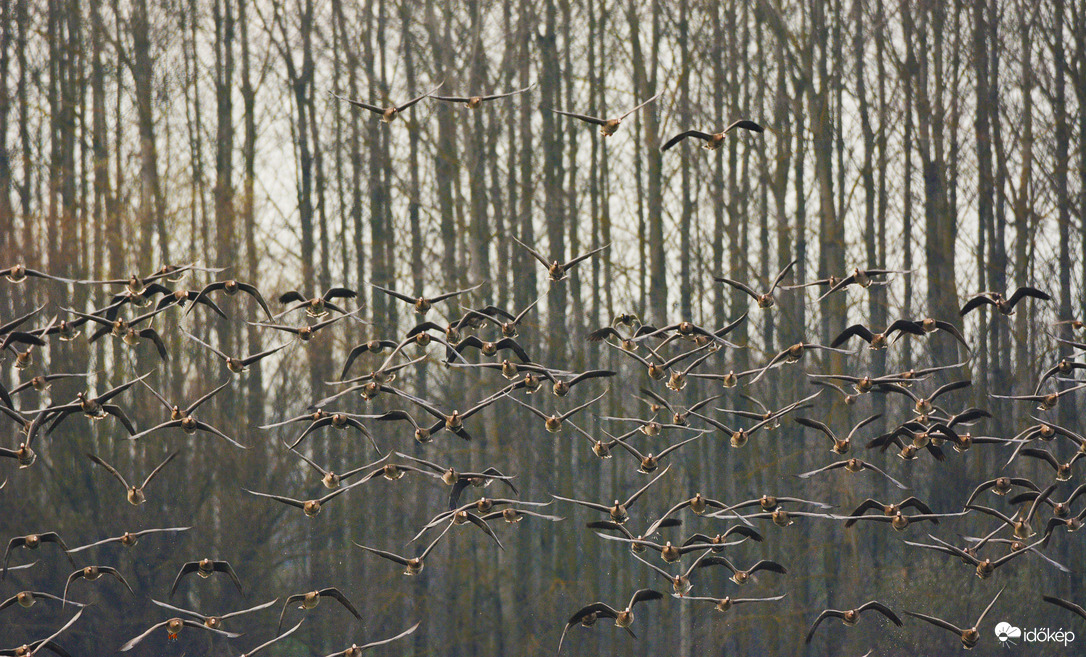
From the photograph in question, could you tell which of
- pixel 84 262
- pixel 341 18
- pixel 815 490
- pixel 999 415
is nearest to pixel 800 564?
pixel 815 490

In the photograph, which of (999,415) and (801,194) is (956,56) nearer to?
(801,194)

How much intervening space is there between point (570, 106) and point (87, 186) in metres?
6.18

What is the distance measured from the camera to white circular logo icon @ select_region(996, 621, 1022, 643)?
456 inches

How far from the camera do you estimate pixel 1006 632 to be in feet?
38.1

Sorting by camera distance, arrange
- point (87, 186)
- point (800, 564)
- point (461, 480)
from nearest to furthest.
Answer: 1. point (461, 480)
2. point (800, 564)
3. point (87, 186)

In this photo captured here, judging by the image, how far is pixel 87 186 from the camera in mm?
12141

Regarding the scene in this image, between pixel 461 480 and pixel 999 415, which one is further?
pixel 999 415

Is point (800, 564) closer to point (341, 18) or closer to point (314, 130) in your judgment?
point (314, 130)

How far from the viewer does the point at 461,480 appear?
854cm

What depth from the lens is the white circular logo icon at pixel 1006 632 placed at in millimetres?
11594

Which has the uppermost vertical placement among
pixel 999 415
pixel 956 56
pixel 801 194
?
pixel 956 56

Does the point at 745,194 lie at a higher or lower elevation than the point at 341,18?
lower

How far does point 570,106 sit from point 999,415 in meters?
6.51

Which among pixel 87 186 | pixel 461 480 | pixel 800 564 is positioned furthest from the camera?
pixel 87 186
